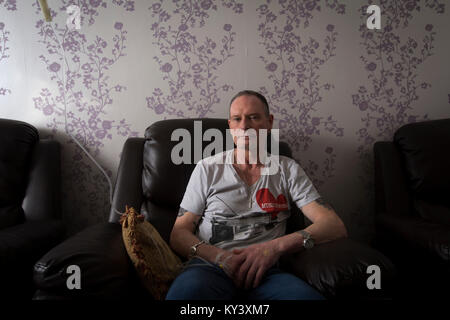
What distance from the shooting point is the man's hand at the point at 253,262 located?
33.0 inches

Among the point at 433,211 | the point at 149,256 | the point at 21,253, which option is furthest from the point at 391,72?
the point at 21,253

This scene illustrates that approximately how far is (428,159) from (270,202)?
864 mm

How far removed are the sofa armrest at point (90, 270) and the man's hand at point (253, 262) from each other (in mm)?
334

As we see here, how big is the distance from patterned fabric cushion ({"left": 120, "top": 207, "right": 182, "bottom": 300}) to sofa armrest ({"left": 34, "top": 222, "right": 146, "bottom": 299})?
0.05m

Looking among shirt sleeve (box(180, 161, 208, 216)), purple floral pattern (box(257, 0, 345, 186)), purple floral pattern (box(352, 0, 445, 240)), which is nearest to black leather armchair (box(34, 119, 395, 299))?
shirt sleeve (box(180, 161, 208, 216))

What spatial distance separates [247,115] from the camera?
42.2 inches

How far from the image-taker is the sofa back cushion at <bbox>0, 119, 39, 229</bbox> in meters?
1.23

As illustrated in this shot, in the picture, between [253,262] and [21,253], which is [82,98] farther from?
[253,262]

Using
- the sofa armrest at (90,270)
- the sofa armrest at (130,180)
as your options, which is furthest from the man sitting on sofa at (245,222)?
the sofa armrest at (130,180)

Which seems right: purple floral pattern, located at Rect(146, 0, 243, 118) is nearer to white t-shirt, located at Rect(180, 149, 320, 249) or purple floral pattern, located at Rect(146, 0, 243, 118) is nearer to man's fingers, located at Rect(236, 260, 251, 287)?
white t-shirt, located at Rect(180, 149, 320, 249)

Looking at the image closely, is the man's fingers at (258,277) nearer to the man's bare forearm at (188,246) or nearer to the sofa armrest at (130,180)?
the man's bare forearm at (188,246)

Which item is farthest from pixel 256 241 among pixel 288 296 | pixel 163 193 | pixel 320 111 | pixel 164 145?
pixel 320 111
